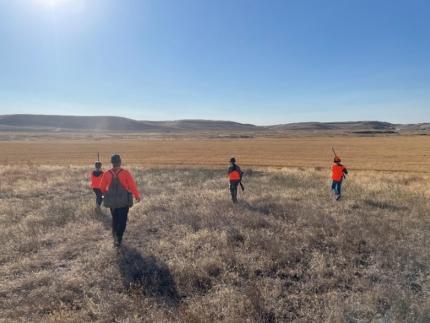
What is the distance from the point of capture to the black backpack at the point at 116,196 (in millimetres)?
7184

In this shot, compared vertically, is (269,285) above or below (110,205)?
below

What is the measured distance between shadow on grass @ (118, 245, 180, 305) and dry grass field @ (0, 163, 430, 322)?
0.02 meters

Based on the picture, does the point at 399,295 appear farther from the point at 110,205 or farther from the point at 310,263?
the point at 110,205

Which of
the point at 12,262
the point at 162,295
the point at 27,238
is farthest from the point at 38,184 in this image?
the point at 162,295

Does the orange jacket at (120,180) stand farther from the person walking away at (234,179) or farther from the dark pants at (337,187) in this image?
the dark pants at (337,187)

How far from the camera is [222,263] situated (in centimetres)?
619

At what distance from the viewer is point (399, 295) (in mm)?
4922

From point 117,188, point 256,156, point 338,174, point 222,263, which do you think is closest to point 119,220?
point 117,188

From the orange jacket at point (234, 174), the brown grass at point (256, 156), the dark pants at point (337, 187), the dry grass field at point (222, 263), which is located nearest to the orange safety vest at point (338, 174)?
the dark pants at point (337, 187)

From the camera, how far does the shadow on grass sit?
526 centimetres

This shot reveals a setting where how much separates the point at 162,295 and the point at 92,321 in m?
1.02

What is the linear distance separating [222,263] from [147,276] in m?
1.26

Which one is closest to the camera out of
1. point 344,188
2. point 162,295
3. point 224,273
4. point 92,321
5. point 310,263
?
point 92,321

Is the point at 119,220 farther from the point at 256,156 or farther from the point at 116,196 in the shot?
the point at 256,156
